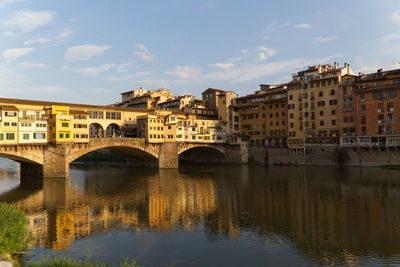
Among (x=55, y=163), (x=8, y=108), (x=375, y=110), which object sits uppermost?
(x=375, y=110)

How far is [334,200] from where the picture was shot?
3838cm

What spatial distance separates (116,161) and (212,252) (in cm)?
8814

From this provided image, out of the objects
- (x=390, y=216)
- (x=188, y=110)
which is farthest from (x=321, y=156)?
(x=390, y=216)

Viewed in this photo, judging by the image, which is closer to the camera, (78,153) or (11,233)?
(11,233)

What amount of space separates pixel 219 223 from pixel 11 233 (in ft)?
54.9

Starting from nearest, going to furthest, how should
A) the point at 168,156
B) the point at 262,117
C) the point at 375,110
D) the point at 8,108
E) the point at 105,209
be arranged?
the point at 105,209, the point at 8,108, the point at 375,110, the point at 168,156, the point at 262,117

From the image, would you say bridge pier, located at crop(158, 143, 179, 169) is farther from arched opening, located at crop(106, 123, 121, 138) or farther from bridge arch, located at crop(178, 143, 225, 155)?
arched opening, located at crop(106, 123, 121, 138)

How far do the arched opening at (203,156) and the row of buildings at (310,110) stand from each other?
6.19m

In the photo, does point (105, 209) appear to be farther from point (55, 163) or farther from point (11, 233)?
point (55, 163)

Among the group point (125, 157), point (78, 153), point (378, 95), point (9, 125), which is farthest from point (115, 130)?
point (378, 95)

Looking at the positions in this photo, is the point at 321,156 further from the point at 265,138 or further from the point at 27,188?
the point at 27,188

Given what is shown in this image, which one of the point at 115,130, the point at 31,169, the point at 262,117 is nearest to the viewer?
the point at 31,169

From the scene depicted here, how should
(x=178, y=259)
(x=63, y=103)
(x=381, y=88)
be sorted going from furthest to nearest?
(x=381, y=88) → (x=63, y=103) → (x=178, y=259)

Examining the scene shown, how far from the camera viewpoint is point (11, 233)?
19469 millimetres
